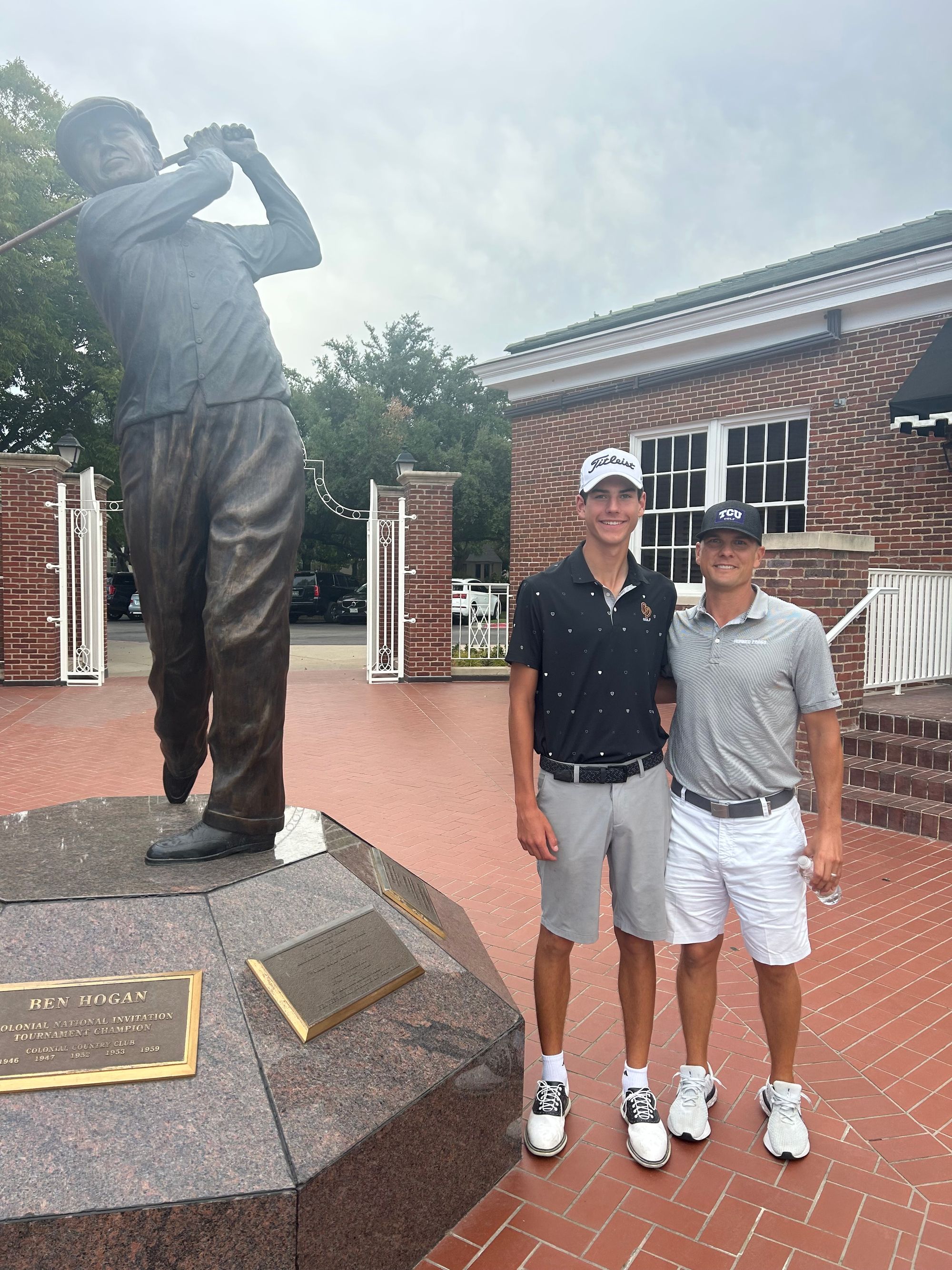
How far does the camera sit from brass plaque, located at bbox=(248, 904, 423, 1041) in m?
2.32

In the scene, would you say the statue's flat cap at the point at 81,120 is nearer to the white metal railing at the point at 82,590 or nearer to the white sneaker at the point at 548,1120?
the white sneaker at the point at 548,1120

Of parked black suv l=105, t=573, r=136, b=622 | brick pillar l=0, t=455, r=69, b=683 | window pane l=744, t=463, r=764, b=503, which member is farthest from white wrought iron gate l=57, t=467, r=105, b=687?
parked black suv l=105, t=573, r=136, b=622

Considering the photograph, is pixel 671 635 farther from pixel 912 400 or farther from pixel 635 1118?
pixel 912 400

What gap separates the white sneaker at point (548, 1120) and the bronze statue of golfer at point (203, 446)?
1176 mm

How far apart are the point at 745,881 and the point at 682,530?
9.74m

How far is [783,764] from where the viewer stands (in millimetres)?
2562

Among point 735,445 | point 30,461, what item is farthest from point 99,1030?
point 30,461

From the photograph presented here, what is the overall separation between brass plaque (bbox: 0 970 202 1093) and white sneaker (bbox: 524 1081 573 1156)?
102 cm

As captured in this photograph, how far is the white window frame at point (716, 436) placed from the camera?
34.9 feet

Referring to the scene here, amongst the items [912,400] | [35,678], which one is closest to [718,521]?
[912,400]

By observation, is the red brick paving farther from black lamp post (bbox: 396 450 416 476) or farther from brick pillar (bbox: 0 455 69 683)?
black lamp post (bbox: 396 450 416 476)

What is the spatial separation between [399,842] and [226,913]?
3001 mm

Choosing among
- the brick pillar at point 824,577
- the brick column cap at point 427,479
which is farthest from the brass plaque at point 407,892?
the brick column cap at point 427,479

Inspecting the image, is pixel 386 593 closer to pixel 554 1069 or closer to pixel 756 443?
pixel 756 443
